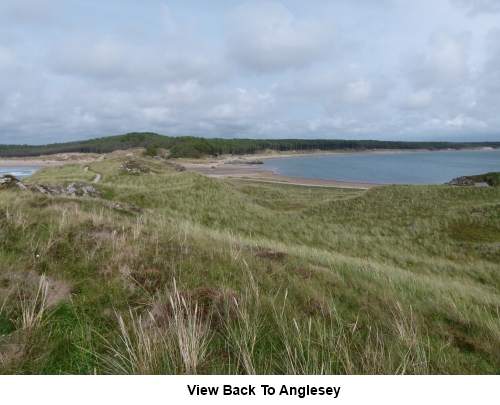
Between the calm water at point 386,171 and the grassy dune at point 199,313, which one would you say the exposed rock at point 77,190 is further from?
the calm water at point 386,171

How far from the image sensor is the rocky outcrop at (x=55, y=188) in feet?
51.1

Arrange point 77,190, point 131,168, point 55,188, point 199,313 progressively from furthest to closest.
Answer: point 131,168
point 77,190
point 55,188
point 199,313

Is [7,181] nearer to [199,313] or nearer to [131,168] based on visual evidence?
[199,313]

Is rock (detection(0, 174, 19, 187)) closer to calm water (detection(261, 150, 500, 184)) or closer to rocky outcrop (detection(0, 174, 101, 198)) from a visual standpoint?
rocky outcrop (detection(0, 174, 101, 198))

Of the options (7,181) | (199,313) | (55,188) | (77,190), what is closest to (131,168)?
(77,190)

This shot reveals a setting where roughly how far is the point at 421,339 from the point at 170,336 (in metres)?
3.02

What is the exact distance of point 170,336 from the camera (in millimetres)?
3137

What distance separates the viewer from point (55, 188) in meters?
20.1

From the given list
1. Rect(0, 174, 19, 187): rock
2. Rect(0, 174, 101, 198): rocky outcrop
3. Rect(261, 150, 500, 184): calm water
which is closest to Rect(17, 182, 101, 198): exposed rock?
Rect(0, 174, 101, 198): rocky outcrop

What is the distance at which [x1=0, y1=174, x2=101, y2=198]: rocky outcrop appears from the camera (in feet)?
51.1

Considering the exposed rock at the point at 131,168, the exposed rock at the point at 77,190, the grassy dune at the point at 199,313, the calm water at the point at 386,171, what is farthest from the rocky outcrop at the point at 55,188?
the calm water at the point at 386,171

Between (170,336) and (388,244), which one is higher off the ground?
(170,336)
